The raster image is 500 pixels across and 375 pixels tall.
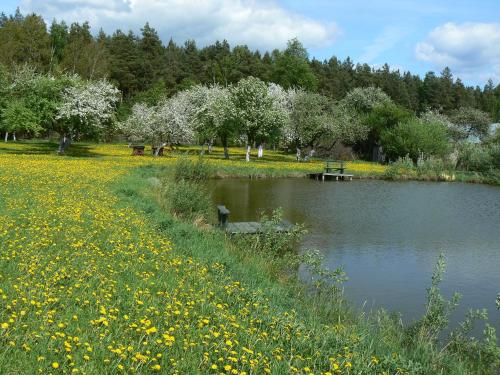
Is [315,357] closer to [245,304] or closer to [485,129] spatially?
[245,304]

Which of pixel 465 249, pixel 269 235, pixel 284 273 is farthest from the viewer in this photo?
pixel 465 249

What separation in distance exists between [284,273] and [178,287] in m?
4.70

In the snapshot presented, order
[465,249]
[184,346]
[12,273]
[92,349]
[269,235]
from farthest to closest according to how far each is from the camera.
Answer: [465,249] < [269,235] < [12,273] < [184,346] < [92,349]

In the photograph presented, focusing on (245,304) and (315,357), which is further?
(245,304)

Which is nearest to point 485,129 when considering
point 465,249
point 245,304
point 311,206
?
point 311,206

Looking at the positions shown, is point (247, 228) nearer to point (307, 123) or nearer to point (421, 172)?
point (421, 172)

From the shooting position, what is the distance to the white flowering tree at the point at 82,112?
40.0 m

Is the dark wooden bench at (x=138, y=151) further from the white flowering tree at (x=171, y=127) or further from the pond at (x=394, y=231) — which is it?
the pond at (x=394, y=231)

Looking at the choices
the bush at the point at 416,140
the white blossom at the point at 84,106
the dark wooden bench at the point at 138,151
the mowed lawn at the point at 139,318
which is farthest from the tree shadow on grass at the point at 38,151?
the mowed lawn at the point at 139,318

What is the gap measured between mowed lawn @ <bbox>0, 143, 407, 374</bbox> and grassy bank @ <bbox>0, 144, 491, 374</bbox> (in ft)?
0.06

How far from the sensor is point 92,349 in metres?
5.42

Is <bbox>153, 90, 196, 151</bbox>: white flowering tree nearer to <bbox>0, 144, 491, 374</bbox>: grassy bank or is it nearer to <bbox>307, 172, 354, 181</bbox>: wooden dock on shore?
<bbox>307, 172, 354, 181</bbox>: wooden dock on shore

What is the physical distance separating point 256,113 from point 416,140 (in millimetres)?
18503

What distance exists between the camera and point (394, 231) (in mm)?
21531
